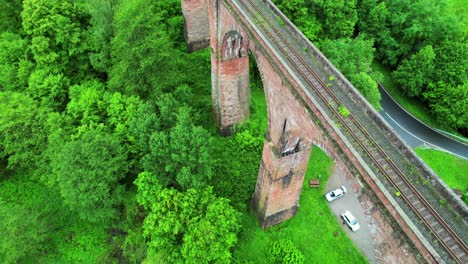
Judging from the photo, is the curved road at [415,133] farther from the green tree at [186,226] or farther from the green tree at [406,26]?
the green tree at [186,226]

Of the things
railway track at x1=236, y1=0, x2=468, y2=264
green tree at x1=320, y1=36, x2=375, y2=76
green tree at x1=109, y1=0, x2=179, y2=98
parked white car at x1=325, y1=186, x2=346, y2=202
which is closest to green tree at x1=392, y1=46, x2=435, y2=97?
green tree at x1=320, y1=36, x2=375, y2=76

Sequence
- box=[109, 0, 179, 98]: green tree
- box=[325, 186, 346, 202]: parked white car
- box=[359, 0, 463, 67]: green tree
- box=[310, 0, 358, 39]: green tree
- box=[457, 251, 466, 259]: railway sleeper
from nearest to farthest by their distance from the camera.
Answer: box=[457, 251, 466, 259]: railway sleeper → box=[109, 0, 179, 98]: green tree → box=[325, 186, 346, 202]: parked white car → box=[310, 0, 358, 39]: green tree → box=[359, 0, 463, 67]: green tree

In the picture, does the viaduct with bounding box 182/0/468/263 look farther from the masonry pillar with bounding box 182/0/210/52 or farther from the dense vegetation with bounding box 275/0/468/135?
the masonry pillar with bounding box 182/0/210/52

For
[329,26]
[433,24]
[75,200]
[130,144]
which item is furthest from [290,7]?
[75,200]

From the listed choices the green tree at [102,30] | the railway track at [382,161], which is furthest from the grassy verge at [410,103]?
the green tree at [102,30]

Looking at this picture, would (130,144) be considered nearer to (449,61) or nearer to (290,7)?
(290,7)
